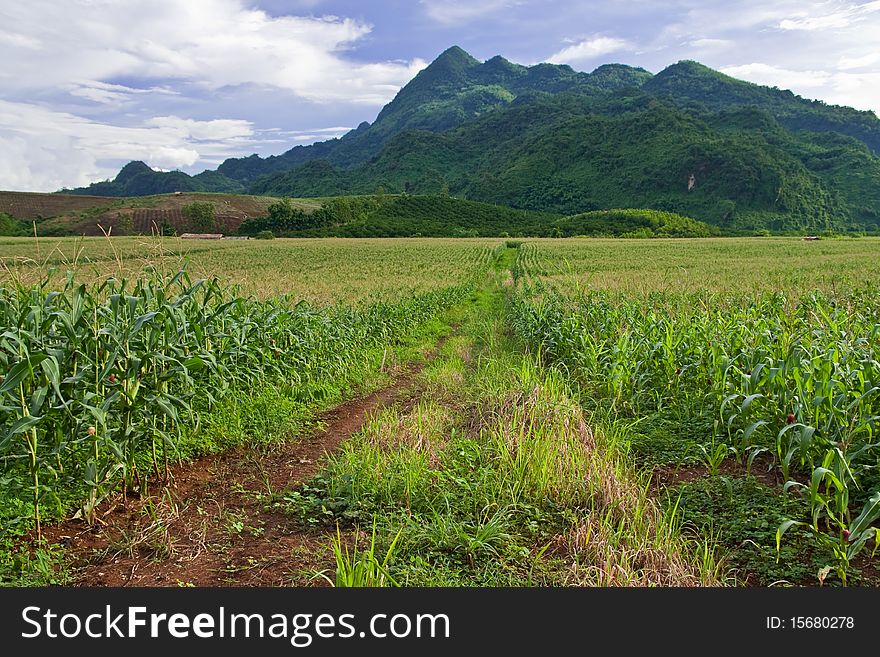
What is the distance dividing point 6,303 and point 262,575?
315 cm

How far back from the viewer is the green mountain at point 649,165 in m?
94.2

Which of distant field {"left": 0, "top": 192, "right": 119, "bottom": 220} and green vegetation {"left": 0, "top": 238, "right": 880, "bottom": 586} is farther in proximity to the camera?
distant field {"left": 0, "top": 192, "right": 119, "bottom": 220}

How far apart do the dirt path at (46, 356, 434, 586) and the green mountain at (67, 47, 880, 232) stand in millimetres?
101892

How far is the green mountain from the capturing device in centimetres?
9425

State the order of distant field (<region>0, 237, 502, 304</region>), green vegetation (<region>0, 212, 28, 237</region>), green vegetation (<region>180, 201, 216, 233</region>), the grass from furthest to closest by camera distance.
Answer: green vegetation (<region>180, 201, 216, 233</region>) → green vegetation (<region>0, 212, 28, 237</region>) → distant field (<region>0, 237, 502, 304</region>) → the grass

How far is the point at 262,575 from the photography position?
3217mm

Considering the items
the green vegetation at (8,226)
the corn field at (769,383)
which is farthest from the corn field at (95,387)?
the green vegetation at (8,226)

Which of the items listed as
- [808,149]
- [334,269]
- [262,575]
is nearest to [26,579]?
[262,575]

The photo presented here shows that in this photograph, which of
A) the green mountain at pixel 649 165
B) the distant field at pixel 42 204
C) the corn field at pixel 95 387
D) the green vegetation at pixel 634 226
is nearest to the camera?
the corn field at pixel 95 387

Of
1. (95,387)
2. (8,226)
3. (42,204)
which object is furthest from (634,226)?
(42,204)

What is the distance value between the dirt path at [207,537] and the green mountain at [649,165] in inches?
4011

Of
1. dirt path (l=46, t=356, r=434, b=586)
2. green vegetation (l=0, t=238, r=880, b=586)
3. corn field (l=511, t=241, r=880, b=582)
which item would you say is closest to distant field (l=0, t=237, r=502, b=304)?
green vegetation (l=0, t=238, r=880, b=586)

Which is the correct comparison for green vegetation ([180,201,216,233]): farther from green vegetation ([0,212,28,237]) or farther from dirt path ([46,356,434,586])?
dirt path ([46,356,434,586])

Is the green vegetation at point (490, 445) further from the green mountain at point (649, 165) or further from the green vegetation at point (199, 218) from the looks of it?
the green mountain at point (649, 165)
